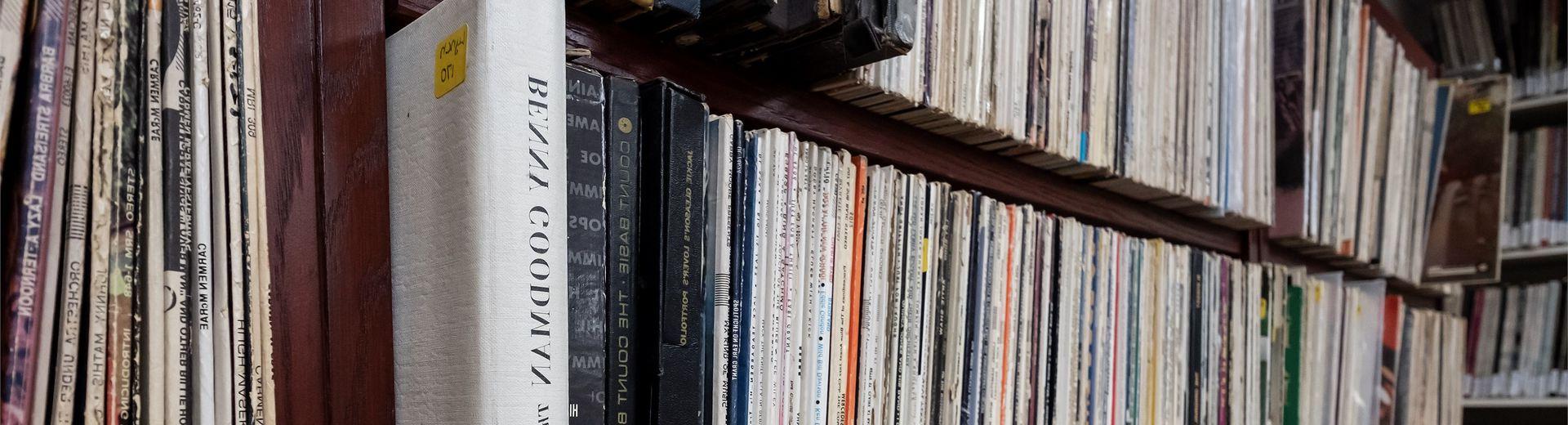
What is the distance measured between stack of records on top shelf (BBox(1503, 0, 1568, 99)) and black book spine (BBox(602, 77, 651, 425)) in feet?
7.80

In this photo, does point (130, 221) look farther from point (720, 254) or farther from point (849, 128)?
point (849, 128)

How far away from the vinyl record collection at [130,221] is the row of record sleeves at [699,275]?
87mm

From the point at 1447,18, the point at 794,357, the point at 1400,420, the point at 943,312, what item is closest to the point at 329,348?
the point at 794,357

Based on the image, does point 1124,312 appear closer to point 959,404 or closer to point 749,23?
point 959,404

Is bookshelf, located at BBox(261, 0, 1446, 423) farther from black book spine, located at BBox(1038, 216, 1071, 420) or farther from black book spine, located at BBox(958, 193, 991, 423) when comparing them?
black book spine, located at BBox(1038, 216, 1071, 420)

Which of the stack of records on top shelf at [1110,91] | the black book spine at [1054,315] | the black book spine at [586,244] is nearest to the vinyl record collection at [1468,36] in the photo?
the stack of records on top shelf at [1110,91]

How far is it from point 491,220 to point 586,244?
7cm

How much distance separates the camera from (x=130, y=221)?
431mm

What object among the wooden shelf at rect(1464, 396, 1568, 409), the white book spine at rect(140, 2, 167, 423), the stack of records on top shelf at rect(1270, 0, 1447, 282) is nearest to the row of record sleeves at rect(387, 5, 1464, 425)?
the white book spine at rect(140, 2, 167, 423)

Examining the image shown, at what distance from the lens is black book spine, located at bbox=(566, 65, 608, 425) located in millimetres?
525

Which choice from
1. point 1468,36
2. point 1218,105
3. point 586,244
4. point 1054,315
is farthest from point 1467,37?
point 586,244

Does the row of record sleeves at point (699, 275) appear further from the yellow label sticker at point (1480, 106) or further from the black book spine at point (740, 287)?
the yellow label sticker at point (1480, 106)

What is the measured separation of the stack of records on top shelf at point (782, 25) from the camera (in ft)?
2.03

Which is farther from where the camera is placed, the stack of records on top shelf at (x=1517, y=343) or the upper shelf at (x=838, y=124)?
the stack of records on top shelf at (x=1517, y=343)
